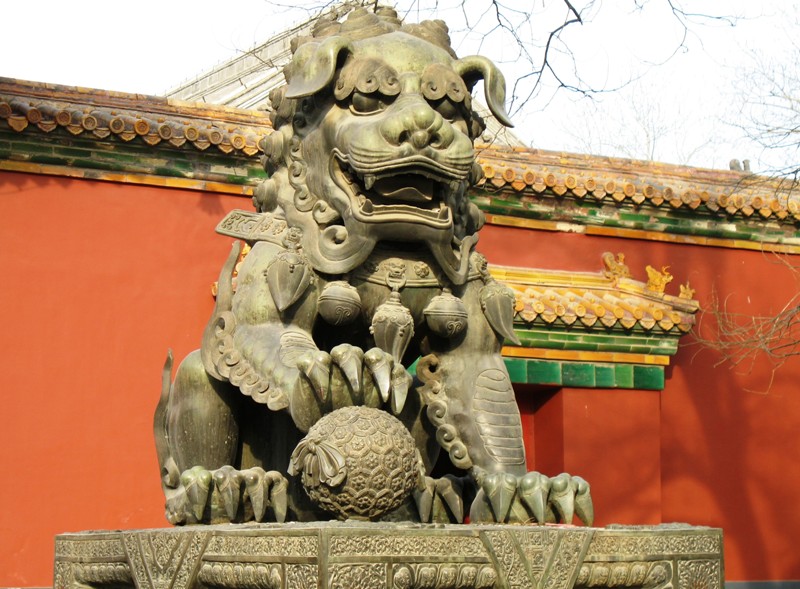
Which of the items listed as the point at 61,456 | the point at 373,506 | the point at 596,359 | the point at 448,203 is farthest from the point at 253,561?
the point at 596,359

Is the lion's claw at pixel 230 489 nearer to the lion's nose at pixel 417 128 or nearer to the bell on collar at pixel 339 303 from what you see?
the bell on collar at pixel 339 303

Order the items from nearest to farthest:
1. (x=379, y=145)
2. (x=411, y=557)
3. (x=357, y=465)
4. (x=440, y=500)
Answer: (x=411, y=557) < (x=357, y=465) < (x=379, y=145) < (x=440, y=500)

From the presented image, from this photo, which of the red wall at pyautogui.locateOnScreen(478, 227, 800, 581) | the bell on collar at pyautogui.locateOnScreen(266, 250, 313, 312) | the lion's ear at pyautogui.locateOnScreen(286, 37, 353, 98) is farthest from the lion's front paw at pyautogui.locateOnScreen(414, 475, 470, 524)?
the red wall at pyautogui.locateOnScreen(478, 227, 800, 581)

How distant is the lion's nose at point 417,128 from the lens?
3572 mm

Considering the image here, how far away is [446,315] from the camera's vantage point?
376 centimetres

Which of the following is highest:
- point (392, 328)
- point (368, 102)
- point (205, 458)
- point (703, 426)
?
point (703, 426)

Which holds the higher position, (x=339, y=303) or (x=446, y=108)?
(x=446, y=108)

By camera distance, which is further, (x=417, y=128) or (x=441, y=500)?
(x=441, y=500)

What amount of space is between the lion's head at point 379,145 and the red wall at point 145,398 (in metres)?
6.03

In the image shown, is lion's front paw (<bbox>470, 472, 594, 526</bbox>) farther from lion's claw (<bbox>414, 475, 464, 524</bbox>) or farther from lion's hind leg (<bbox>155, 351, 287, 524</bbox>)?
lion's hind leg (<bbox>155, 351, 287, 524</bbox>)

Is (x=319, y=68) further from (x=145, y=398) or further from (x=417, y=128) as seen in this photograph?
(x=145, y=398)

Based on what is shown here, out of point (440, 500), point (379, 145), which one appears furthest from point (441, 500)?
point (379, 145)

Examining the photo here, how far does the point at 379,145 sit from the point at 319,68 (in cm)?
31

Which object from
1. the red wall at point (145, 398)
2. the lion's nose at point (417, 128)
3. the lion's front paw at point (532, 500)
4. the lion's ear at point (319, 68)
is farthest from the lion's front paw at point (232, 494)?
the red wall at point (145, 398)
